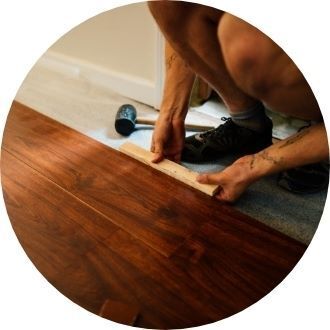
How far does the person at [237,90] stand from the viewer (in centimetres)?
51

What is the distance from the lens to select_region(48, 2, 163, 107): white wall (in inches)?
25.6

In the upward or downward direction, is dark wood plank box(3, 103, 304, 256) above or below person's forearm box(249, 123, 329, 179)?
below

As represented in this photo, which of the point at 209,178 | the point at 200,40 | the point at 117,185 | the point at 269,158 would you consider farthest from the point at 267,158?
the point at 117,185

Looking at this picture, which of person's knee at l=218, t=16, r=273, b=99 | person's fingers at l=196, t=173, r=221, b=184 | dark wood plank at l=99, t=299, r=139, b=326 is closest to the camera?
person's knee at l=218, t=16, r=273, b=99

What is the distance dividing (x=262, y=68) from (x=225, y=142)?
201 mm

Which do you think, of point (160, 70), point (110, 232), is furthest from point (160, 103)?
point (110, 232)

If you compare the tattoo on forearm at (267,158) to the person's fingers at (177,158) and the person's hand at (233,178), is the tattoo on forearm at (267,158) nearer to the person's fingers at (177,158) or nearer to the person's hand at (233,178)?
the person's hand at (233,178)

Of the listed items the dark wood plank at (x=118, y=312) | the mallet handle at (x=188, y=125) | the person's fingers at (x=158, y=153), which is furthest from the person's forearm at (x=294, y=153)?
the dark wood plank at (x=118, y=312)

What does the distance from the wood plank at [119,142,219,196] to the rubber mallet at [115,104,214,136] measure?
42mm

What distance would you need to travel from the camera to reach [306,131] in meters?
0.58

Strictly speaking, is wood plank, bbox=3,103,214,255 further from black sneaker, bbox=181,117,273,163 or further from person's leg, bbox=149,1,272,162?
person's leg, bbox=149,1,272,162

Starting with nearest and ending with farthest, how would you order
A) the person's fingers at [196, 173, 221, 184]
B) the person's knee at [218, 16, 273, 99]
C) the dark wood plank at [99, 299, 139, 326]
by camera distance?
the person's knee at [218, 16, 273, 99], the dark wood plank at [99, 299, 139, 326], the person's fingers at [196, 173, 221, 184]

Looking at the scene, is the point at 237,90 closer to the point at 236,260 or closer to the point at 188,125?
the point at 188,125

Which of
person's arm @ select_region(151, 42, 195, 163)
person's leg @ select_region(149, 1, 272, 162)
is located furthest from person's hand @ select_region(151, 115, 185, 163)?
person's leg @ select_region(149, 1, 272, 162)
